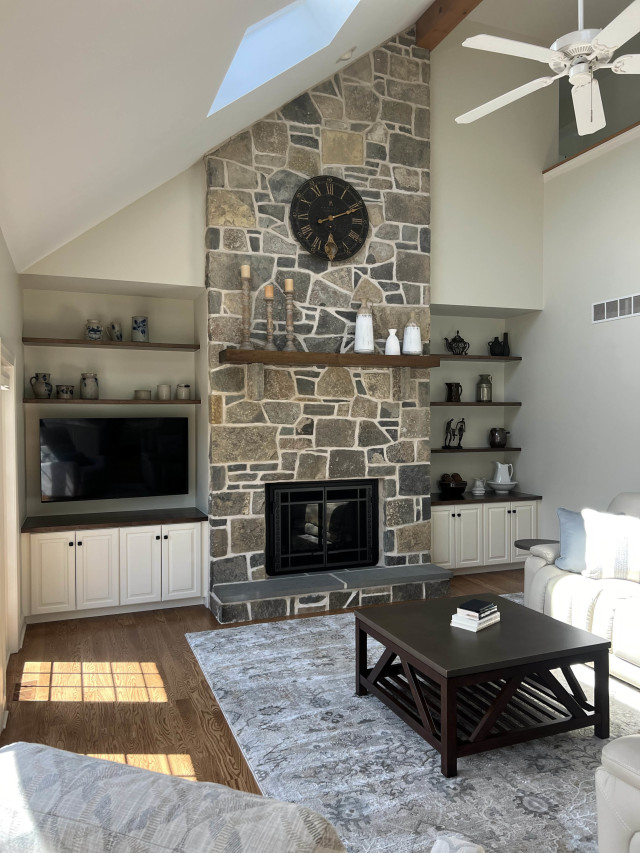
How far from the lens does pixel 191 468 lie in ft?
18.0

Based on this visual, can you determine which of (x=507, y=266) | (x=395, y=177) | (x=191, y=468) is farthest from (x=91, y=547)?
(x=507, y=266)

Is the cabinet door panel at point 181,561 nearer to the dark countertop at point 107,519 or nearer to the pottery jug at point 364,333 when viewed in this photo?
the dark countertop at point 107,519

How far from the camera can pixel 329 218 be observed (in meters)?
5.10

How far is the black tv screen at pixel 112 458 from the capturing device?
483 centimetres

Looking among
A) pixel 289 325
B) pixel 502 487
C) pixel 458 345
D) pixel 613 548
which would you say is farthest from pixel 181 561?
pixel 458 345

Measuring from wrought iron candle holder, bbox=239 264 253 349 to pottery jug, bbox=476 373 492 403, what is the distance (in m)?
2.69

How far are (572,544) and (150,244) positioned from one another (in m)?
3.65

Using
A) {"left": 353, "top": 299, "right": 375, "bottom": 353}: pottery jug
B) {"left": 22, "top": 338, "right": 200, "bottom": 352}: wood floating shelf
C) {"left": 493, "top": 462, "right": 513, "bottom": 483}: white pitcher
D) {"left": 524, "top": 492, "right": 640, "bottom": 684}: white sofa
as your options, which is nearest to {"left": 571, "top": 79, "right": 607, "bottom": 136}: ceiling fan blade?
{"left": 353, "top": 299, "right": 375, "bottom": 353}: pottery jug

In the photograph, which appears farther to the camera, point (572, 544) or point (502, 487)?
point (502, 487)

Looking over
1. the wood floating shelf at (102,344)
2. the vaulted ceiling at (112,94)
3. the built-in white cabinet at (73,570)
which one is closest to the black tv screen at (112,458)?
the built-in white cabinet at (73,570)

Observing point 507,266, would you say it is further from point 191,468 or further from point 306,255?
point 191,468

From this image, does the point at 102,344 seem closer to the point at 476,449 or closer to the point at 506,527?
the point at 476,449

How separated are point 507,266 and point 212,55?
380 centimetres

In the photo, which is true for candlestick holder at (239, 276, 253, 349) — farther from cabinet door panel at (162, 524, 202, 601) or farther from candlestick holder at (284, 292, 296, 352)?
cabinet door panel at (162, 524, 202, 601)
